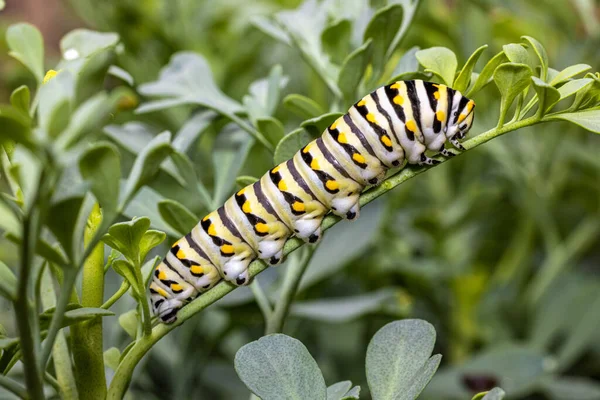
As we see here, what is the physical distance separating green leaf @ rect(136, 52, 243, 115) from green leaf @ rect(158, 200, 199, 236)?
0.38 ft

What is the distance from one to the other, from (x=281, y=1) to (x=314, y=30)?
76 centimetres

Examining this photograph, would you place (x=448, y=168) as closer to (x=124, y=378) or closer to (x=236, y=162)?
(x=236, y=162)

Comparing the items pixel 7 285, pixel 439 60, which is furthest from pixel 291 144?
pixel 7 285

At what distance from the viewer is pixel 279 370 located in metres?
0.39

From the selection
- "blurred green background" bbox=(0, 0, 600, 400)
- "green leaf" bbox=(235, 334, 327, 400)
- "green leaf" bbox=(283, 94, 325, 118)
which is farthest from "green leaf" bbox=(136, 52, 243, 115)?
"blurred green background" bbox=(0, 0, 600, 400)

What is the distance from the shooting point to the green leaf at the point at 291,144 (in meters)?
0.50

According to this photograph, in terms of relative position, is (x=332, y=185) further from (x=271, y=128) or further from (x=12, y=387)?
(x=12, y=387)

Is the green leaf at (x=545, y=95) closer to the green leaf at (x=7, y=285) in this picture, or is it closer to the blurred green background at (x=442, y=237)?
the green leaf at (x=7, y=285)

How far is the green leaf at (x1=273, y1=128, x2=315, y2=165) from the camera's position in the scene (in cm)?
50

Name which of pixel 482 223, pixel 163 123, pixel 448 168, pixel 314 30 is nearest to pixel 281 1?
pixel 163 123

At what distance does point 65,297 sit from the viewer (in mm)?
324

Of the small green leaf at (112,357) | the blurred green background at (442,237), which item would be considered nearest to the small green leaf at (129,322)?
the small green leaf at (112,357)

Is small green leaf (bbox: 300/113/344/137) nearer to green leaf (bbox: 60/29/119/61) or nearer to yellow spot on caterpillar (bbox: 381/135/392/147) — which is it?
yellow spot on caterpillar (bbox: 381/135/392/147)

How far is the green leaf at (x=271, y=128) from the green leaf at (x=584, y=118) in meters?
0.21
